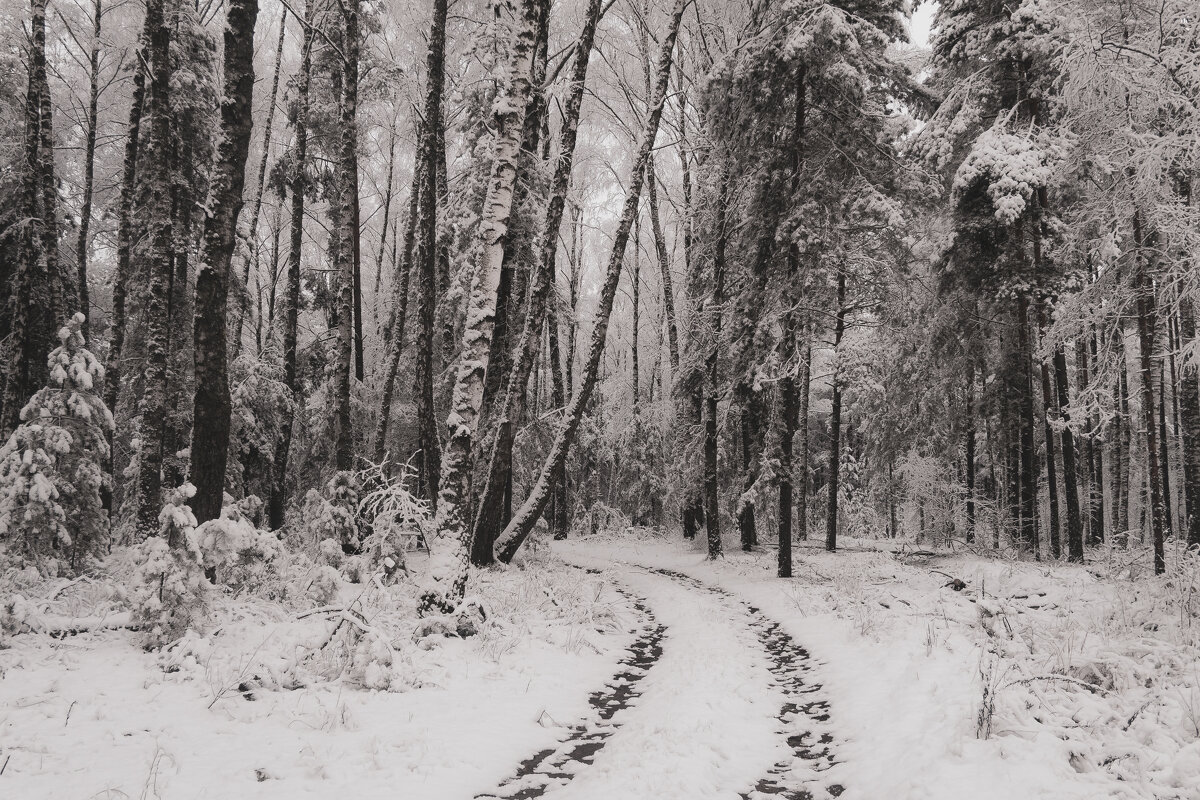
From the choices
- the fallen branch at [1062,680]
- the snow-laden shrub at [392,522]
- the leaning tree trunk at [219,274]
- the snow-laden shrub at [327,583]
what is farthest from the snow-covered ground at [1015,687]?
the leaning tree trunk at [219,274]

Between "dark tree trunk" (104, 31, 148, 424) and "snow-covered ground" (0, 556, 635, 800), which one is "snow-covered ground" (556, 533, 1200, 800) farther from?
"dark tree trunk" (104, 31, 148, 424)

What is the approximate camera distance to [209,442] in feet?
24.9

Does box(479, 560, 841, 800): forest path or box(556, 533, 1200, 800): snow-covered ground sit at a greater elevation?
box(556, 533, 1200, 800): snow-covered ground

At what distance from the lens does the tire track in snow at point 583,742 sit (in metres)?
4.18

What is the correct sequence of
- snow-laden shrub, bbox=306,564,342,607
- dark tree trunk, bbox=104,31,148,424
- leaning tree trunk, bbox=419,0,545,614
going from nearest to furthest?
snow-laden shrub, bbox=306,564,342,607, leaning tree trunk, bbox=419,0,545,614, dark tree trunk, bbox=104,31,148,424

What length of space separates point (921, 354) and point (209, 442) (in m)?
20.2

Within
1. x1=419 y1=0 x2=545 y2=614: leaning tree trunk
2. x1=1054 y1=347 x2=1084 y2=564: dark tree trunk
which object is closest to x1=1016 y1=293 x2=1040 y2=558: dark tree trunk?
x1=1054 y1=347 x2=1084 y2=564: dark tree trunk

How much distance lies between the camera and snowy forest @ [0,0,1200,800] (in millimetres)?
4531

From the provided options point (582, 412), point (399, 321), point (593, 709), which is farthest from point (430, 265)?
point (593, 709)

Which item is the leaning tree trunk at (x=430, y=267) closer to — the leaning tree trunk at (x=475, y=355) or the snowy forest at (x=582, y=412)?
the snowy forest at (x=582, y=412)

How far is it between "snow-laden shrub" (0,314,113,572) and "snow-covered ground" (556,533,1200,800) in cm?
875

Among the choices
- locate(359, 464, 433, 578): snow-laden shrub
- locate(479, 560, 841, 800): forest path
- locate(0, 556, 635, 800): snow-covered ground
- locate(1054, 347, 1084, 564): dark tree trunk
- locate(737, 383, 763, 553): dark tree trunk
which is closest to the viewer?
locate(0, 556, 635, 800): snow-covered ground

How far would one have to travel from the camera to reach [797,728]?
5383 millimetres

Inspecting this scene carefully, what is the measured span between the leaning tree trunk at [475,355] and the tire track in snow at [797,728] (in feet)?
13.1
